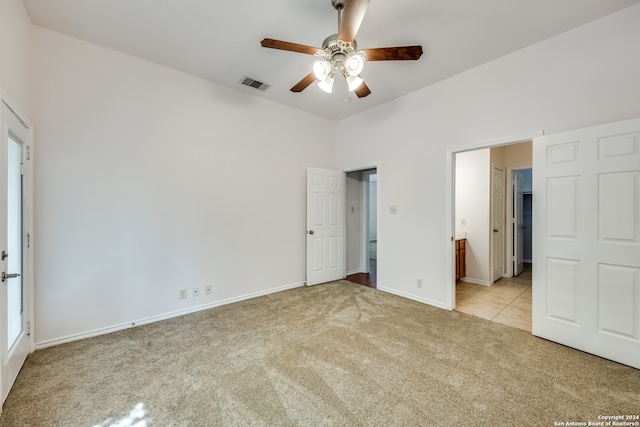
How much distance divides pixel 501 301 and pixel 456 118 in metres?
2.61

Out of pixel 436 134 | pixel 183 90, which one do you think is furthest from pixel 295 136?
pixel 436 134

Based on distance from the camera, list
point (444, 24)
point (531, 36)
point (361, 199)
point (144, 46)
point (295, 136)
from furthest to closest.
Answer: point (361, 199) < point (295, 136) < point (144, 46) < point (531, 36) < point (444, 24)

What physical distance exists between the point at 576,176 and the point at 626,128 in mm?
469

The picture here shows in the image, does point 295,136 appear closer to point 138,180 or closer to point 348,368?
point 138,180

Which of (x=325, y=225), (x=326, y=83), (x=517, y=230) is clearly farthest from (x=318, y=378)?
(x=517, y=230)

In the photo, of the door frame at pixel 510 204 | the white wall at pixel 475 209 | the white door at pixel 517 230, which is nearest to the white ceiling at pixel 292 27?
the white wall at pixel 475 209

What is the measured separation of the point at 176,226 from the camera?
10.5 ft

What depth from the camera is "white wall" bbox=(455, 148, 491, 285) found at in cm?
448

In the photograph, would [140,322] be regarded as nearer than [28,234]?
No

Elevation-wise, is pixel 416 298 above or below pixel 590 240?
below

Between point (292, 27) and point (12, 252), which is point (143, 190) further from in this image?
point (292, 27)

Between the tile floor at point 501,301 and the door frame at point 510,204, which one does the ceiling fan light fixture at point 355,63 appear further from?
the door frame at point 510,204

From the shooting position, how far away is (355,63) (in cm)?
195

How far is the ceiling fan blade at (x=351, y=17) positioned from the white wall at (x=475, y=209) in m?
3.47
